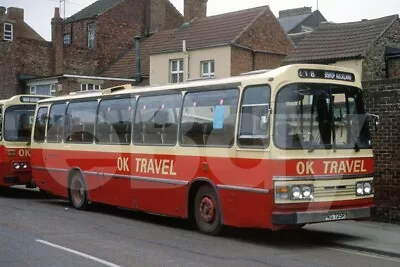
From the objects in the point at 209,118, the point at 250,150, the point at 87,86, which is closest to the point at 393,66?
the point at 209,118

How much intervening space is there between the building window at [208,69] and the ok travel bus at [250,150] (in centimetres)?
1739

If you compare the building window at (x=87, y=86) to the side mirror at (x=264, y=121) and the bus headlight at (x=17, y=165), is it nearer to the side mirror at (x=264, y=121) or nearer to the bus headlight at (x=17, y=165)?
the bus headlight at (x=17, y=165)

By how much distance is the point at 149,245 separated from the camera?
33.9ft

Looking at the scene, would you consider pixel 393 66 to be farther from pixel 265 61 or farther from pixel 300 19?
pixel 300 19

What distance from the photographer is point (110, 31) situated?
44.2 meters

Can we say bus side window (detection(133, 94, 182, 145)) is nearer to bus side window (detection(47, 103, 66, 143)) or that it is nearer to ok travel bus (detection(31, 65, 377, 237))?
ok travel bus (detection(31, 65, 377, 237))

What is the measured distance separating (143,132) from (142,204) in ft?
5.04

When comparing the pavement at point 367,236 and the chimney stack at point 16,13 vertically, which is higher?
the chimney stack at point 16,13

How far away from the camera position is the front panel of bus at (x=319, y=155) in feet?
33.1

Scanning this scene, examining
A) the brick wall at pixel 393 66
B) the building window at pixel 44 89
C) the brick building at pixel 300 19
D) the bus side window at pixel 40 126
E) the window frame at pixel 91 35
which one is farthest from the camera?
the brick building at pixel 300 19

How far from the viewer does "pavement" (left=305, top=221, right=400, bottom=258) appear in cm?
1014

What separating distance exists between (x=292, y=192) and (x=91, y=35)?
120 feet

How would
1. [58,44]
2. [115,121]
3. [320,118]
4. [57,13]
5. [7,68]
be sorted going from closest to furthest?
[320,118] < [115,121] < [7,68] < [58,44] < [57,13]

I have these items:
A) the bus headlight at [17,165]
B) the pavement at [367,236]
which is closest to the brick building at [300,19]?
the bus headlight at [17,165]
